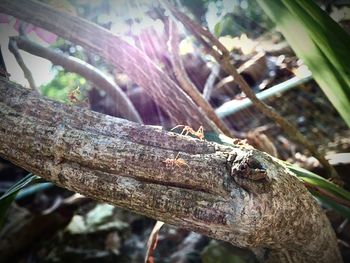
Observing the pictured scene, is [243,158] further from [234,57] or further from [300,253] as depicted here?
[234,57]

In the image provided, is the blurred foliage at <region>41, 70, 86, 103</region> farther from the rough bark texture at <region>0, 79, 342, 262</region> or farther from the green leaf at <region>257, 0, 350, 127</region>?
the green leaf at <region>257, 0, 350, 127</region>

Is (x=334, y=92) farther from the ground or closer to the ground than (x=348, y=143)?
farther from the ground

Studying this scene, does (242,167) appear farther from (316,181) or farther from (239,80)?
(239,80)

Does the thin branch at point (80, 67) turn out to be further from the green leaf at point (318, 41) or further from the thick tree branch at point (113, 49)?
the green leaf at point (318, 41)

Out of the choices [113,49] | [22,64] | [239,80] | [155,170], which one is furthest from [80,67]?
[155,170]

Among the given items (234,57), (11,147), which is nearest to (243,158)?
(11,147)

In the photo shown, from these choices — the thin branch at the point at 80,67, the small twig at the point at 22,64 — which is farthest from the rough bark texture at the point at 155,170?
the thin branch at the point at 80,67
